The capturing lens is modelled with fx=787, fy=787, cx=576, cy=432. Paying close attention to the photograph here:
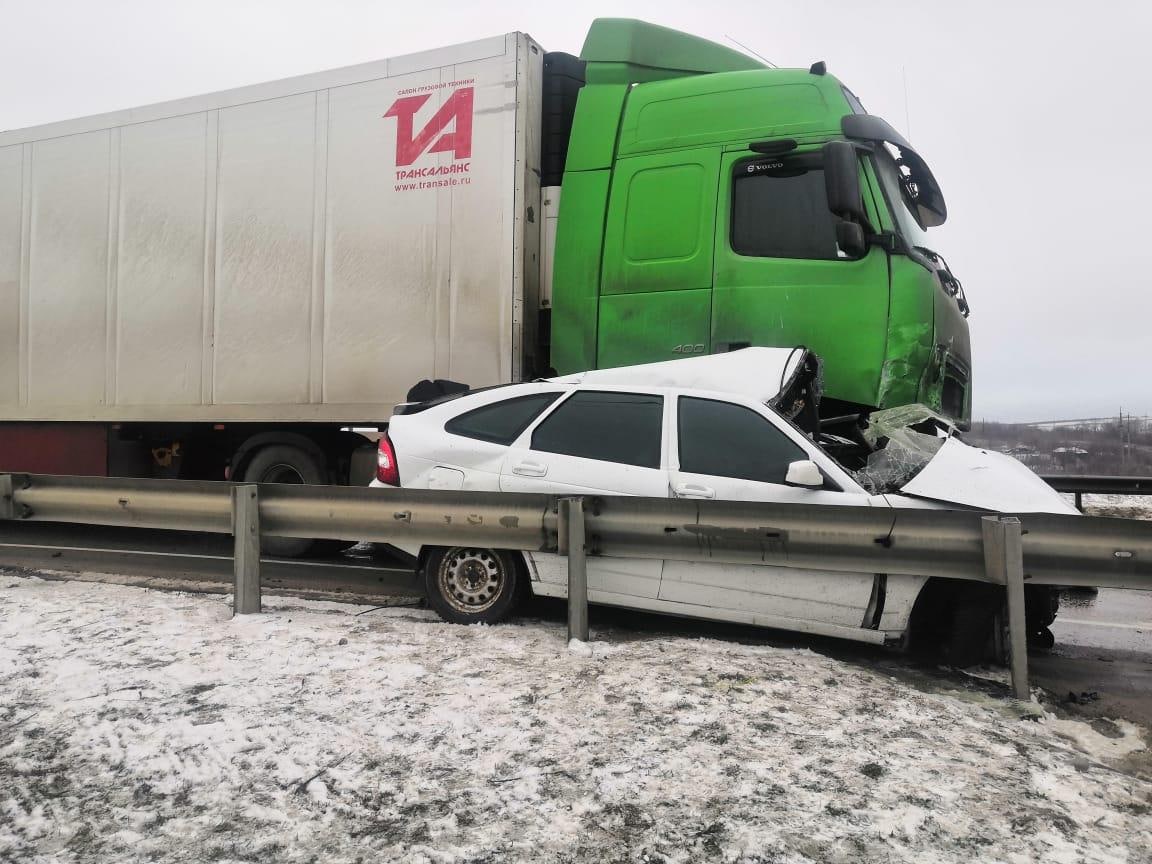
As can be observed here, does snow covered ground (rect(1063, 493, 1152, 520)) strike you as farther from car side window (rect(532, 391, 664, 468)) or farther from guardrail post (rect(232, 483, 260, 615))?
guardrail post (rect(232, 483, 260, 615))

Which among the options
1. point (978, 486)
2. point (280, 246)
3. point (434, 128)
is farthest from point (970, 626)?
point (280, 246)

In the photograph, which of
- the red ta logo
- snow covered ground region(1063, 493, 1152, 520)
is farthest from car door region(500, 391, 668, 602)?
snow covered ground region(1063, 493, 1152, 520)

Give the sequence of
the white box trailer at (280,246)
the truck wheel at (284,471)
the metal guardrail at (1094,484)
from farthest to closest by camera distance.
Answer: the metal guardrail at (1094,484) < the truck wheel at (284,471) < the white box trailer at (280,246)

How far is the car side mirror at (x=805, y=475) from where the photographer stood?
4016 millimetres

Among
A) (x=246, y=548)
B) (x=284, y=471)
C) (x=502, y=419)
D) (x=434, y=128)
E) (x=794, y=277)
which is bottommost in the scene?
(x=246, y=548)

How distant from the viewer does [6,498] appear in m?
5.34

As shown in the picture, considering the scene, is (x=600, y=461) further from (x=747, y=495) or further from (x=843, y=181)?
(x=843, y=181)

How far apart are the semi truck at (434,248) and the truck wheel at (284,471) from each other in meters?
0.03

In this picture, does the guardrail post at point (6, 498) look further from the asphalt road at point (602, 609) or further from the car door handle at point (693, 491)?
the car door handle at point (693, 491)

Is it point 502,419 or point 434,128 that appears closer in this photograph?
point 502,419

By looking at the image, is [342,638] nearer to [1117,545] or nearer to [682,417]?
[682,417]

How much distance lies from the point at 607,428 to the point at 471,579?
1.18 metres

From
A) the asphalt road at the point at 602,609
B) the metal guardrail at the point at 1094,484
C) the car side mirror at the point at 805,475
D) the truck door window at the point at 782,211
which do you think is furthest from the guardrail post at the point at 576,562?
the metal guardrail at the point at 1094,484

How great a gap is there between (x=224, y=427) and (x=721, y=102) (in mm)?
4967
